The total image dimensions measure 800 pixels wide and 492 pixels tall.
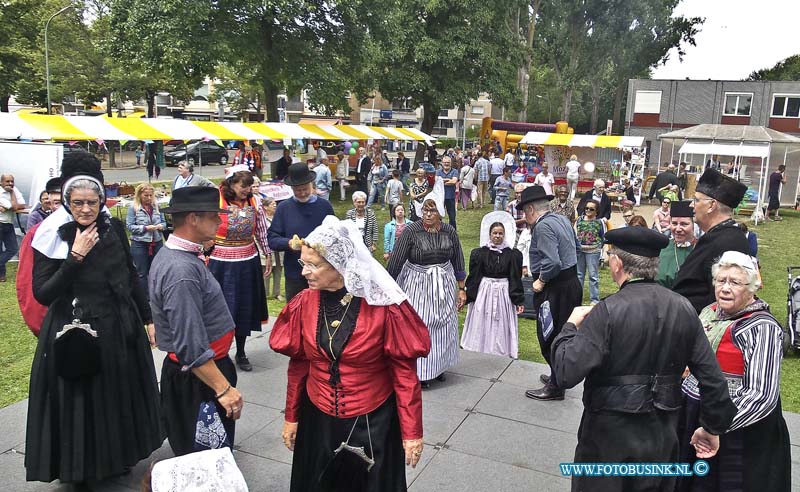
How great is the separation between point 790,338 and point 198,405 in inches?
276

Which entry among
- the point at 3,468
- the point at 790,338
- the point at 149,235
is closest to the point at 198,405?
Result: the point at 3,468

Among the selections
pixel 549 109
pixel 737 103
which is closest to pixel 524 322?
pixel 737 103

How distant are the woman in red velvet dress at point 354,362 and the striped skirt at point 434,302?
275 cm

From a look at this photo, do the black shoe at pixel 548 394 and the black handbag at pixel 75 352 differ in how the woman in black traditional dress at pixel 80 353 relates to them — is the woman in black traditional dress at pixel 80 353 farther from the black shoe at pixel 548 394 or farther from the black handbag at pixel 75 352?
the black shoe at pixel 548 394

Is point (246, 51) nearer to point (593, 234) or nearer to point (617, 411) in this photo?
point (593, 234)

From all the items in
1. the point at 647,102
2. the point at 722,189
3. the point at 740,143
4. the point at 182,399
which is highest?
the point at 647,102

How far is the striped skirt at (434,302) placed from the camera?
19.5 feet

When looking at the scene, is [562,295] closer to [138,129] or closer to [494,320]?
[494,320]

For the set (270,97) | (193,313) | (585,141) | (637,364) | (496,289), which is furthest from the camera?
(585,141)

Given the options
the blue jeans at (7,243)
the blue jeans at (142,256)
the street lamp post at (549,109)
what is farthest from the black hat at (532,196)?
the street lamp post at (549,109)

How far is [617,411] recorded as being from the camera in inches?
113

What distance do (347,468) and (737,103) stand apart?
45.5 meters

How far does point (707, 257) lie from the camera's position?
13.1 feet

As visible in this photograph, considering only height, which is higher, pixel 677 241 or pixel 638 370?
pixel 677 241
